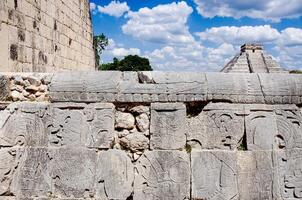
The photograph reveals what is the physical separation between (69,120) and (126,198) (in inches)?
38.1

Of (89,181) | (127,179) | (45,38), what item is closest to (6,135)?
(89,181)

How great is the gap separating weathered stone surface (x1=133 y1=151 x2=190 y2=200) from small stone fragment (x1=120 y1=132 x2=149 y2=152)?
0.13m

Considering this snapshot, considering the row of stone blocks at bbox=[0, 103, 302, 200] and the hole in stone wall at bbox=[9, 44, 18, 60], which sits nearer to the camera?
the row of stone blocks at bbox=[0, 103, 302, 200]

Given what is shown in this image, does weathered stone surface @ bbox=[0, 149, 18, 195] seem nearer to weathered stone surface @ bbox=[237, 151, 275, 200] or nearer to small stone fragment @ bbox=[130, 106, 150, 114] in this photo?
small stone fragment @ bbox=[130, 106, 150, 114]

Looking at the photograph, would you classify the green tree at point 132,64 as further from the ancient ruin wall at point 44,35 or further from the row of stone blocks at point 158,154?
A: the row of stone blocks at point 158,154

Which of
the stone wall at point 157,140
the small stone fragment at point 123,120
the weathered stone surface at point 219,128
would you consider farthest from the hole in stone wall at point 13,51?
the weathered stone surface at point 219,128

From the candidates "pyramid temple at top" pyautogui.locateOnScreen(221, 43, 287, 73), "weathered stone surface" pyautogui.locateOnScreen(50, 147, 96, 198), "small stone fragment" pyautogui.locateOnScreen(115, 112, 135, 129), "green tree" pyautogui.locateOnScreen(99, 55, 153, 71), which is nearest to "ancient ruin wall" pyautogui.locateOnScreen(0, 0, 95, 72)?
"weathered stone surface" pyautogui.locateOnScreen(50, 147, 96, 198)

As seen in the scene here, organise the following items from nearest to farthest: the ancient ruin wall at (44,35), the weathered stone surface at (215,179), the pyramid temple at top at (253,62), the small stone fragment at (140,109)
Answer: the weathered stone surface at (215,179) < the small stone fragment at (140,109) < the ancient ruin wall at (44,35) < the pyramid temple at top at (253,62)

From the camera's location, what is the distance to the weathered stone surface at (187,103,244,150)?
3.66m

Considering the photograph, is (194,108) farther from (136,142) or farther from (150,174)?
(150,174)

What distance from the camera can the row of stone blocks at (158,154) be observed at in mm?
3605

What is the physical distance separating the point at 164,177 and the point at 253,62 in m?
17.0

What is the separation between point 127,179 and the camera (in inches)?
143

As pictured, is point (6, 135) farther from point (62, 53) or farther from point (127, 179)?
point (62, 53)
